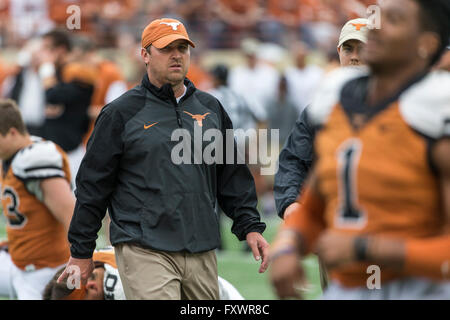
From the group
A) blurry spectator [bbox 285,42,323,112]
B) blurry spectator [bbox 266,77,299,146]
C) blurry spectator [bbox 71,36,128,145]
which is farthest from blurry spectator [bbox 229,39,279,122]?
blurry spectator [bbox 71,36,128,145]

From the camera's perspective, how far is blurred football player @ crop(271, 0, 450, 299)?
2.53 metres

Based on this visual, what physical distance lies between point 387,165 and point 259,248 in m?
2.31

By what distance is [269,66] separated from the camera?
15719 mm

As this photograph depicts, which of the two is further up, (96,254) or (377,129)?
(377,129)

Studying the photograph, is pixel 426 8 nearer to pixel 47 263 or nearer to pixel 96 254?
pixel 96 254

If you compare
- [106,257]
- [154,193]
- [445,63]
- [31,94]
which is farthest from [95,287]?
[31,94]

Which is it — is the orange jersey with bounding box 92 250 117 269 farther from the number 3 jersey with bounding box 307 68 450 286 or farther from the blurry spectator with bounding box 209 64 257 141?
the blurry spectator with bounding box 209 64 257 141

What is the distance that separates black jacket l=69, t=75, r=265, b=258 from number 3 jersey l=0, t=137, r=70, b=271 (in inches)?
→ 35.9

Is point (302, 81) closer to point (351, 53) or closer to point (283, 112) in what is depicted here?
point (283, 112)

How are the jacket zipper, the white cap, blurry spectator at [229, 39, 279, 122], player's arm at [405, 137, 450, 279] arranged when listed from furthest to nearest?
1. blurry spectator at [229, 39, 279, 122]
2. the white cap
3. the jacket zipper
4. player's arm at [405, 137, 450, 279]

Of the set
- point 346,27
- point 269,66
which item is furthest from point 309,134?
point 269,66

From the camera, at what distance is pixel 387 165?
2.60 m

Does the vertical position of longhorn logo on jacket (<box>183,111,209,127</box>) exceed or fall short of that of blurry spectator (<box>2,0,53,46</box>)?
it falls short
